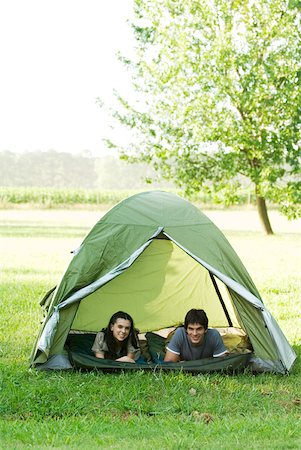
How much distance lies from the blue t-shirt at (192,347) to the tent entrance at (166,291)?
65.5 inches

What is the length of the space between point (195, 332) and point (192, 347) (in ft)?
0.65

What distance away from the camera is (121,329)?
24.0ft

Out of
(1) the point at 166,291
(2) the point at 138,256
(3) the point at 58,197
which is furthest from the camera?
(3) the point at 58,197

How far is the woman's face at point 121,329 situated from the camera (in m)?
7.30

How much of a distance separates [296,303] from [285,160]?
46.1ft

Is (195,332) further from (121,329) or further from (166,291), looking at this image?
(166,291)

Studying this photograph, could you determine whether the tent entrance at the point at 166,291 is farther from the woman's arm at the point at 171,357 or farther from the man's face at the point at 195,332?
the man's face at the point at 195,332

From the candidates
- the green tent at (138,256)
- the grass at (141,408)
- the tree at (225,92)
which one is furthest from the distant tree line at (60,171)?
the green tent at (138,256)

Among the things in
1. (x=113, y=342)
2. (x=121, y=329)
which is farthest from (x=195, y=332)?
(x=113, y=342)

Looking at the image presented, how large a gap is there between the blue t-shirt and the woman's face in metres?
0.41

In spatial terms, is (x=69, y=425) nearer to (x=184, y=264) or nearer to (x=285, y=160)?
(x=184, y=264)

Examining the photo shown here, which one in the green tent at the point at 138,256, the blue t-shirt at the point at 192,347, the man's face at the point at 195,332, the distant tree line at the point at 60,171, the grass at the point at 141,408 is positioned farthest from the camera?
the distant tree line at the point at 60,171

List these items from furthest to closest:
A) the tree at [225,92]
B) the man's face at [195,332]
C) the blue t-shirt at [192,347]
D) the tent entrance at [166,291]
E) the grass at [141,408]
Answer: the tree at [225,92], the tent entrance at [166,291], the blue t-shirt at [192,347], the man's face at [195,332], the grass at [141,408]

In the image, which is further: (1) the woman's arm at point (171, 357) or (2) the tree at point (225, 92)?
(2) the tree at point (225, 92)
